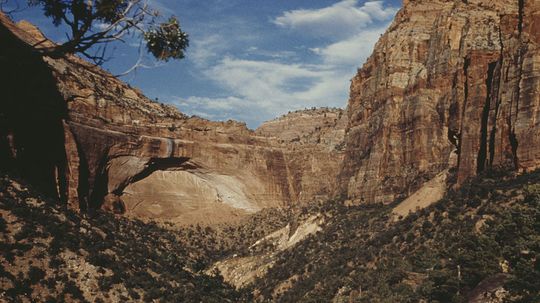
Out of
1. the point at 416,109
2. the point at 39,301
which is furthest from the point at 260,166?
the point at 39,301

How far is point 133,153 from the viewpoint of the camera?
84500 millimetres

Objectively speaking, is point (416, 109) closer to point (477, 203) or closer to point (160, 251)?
point (477, 203)

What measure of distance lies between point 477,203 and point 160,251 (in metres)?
34.3

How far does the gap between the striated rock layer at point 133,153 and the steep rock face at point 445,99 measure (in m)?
15.2

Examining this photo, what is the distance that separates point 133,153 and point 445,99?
128 feet

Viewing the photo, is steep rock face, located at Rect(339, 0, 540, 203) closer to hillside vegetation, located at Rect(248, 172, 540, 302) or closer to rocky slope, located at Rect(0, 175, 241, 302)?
hillside vegetation, located at Rect(248, 172, 540, 302)

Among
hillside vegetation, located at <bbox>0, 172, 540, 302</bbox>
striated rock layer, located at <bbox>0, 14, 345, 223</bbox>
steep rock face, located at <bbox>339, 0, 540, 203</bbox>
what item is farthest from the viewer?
striated rock layer, located at <bbox>0, 14, 345, 223</bbox>

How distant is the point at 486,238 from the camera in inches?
1496

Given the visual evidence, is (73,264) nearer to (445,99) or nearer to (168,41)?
(168,41)

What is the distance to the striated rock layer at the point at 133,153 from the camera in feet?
220

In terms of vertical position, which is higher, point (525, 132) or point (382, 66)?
point (382, 66)

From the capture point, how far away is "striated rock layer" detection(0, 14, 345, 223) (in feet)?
220

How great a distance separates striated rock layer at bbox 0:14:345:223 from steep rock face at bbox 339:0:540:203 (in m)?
15.2

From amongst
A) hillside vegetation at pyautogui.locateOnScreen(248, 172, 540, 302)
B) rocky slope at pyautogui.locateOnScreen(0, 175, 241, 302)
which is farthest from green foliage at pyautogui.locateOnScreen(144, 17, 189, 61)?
rocky slope at pyautogui.locateOnScreen(0, 175, 241, 302)
